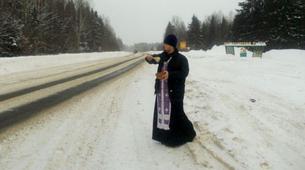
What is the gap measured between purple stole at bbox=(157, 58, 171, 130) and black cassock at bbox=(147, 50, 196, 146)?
0.17ft

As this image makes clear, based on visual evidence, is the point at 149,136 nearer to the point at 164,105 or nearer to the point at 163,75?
the point at 164,105

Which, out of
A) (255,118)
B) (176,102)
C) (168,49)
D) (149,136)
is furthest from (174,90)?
(255,118)

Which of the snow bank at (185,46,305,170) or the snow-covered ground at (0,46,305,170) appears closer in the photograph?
the snow-covered ground at (0,46,305,170)

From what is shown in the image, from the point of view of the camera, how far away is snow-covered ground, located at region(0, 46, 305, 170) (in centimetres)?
434

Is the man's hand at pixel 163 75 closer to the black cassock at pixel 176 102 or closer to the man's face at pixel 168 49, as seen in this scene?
the black cassock at pixel 176 102

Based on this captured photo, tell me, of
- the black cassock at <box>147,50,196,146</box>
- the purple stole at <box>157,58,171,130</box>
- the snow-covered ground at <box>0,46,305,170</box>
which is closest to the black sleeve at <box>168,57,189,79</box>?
the black cassock at <box>147,50,196,146</box>

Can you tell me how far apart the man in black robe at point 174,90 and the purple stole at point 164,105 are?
3 centimetres

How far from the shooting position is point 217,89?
9398mm

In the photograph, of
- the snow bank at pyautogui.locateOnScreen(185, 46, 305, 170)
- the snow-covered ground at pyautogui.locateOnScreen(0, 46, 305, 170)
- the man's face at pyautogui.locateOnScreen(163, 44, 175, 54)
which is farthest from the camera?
the man's face at pyautogui.locateOnScreen(163, 44, 175, 54)

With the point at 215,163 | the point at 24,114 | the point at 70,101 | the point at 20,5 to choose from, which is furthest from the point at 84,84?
the point at 20,5

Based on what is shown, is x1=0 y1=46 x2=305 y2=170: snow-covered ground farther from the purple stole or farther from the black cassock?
the purple stole

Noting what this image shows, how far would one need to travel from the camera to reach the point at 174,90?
16.0ft

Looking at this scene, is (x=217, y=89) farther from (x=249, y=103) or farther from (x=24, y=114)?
(x=24, y=114)

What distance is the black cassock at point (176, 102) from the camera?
4859 millimetres
